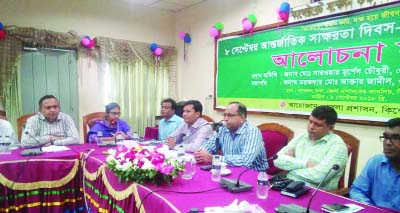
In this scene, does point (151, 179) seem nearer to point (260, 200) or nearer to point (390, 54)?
point (260, 200)

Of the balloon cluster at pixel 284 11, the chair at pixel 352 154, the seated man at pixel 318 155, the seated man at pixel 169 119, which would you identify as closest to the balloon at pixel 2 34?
the seated man at pixel 169 119

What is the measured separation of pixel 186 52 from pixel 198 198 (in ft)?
12.5

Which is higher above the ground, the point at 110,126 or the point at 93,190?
the point at 110,126

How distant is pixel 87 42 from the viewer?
4.17 m

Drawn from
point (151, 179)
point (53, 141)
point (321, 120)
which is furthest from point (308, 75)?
point (53, 141)

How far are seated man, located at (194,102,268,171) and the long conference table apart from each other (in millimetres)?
175

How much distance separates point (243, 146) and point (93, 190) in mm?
1221

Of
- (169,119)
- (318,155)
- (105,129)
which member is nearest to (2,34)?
(105,129)

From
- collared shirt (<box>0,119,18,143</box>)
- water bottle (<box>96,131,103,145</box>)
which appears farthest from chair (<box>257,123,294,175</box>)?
collared shirt (<box>0,119,18,143</box>)

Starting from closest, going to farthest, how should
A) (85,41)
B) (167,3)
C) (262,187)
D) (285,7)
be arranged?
(262,187), (285,7), (85,41), (167,3)

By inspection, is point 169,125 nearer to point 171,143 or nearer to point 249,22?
point 171,143

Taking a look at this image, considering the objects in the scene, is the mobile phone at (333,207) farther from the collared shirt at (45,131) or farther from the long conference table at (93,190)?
the collared shirt at (45,131)

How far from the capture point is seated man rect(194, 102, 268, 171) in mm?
2137

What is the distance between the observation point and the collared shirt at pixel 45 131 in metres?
2.90
